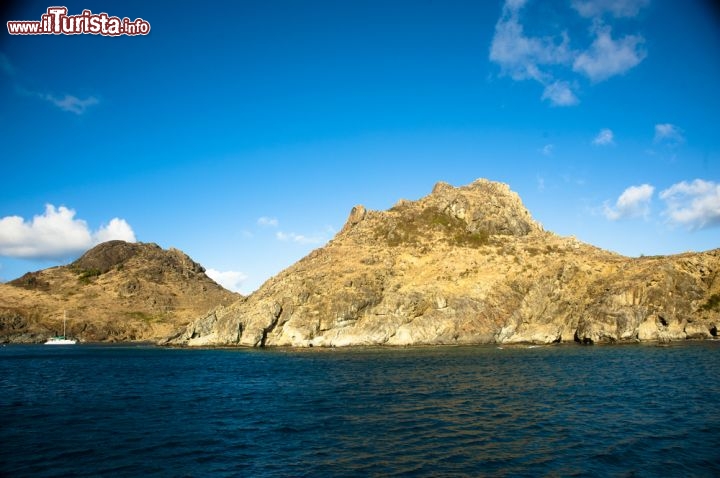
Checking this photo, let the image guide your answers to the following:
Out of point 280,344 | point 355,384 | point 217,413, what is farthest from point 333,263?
point 217,413

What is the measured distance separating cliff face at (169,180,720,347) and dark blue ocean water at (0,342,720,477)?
2248 inches

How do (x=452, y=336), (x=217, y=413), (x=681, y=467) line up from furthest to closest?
(x=452, y=336), (x=217, y=413), (x=681, y=467)

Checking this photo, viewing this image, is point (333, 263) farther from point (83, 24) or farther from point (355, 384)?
point (83, 24)

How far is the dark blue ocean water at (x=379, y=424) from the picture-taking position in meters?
24.4

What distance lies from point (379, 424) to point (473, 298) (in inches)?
3882

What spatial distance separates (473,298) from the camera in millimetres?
127250

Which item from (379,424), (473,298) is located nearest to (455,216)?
(473,298)

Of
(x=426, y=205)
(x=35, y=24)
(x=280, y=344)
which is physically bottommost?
(x=280, y=344)

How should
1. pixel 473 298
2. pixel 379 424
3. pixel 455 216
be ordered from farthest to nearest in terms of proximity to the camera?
pixel 455 216 < pixel 473 298 < pixel 379 424

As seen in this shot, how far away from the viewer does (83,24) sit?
144ft

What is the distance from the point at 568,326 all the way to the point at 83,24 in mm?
120285

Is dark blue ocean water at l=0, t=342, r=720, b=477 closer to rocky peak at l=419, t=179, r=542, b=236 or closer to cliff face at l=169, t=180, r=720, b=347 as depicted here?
cliff face at l=169, t=180, r=720, b=347

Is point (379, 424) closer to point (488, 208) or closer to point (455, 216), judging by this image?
point (455, 216)

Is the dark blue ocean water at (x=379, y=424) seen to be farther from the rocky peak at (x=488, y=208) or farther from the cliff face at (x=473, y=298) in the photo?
the rocky peak at (x=488, y=208)
